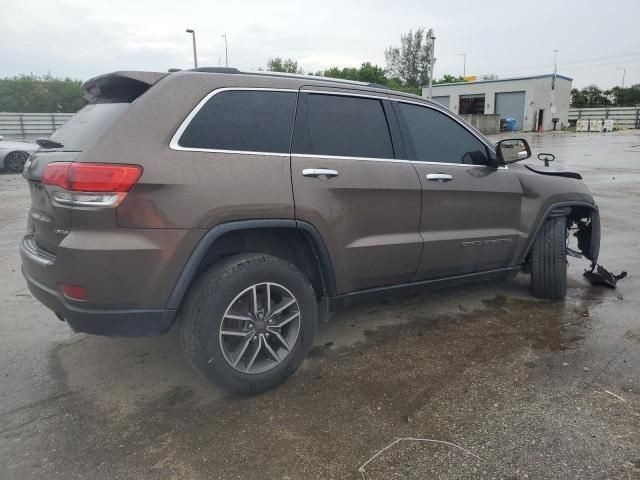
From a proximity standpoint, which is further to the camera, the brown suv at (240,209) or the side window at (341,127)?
the side window at (341,127)

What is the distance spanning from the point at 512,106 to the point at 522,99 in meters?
1.23

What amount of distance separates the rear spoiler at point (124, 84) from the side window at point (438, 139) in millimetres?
1754

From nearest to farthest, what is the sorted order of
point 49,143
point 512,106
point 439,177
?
point 49,143 → point 439,177 → point 512,106

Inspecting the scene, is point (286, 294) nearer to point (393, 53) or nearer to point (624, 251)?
point (624, 251)

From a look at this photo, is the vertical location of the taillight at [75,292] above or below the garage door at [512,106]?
below

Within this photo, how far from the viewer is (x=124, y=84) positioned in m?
2.87

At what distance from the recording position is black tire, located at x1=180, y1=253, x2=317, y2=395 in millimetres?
2693

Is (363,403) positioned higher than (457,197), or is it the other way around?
(457,197)

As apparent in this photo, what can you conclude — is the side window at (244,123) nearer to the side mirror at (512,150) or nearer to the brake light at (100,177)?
the brake light at (100,177)

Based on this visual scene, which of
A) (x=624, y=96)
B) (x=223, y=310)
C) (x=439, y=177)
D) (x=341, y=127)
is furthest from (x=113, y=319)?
(x=624, y=96)

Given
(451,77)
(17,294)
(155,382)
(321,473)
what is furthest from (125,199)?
(451,77)

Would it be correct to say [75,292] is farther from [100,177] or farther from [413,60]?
[413,60]

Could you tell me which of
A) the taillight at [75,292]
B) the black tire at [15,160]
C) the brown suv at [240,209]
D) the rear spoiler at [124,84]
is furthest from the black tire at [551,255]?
the black tire at [15,160]

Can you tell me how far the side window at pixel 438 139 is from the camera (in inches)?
144
